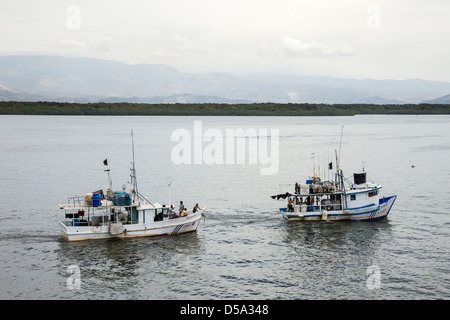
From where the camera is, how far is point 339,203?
46.5 metres

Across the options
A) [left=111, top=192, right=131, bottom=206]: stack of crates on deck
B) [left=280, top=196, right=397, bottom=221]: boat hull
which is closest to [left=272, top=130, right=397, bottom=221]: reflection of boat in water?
[left=280, top=196, right=397, bottom=221]: boat hull

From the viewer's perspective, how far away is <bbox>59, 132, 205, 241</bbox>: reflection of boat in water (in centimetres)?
3953

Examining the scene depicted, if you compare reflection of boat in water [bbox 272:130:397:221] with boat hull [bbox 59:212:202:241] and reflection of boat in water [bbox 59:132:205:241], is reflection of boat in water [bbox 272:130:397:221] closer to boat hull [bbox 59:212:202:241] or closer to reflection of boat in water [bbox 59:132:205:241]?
boat hull [bbox 59:212:202:241]

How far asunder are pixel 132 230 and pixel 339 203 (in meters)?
18.8

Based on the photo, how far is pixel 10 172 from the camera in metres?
77.7

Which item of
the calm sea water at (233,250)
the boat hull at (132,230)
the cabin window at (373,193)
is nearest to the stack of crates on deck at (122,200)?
the boat hull at (132,230)

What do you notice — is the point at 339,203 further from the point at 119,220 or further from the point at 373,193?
the point at 119,220

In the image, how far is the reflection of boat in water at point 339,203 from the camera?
151 ft

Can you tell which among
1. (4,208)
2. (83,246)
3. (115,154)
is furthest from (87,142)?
(83,246)

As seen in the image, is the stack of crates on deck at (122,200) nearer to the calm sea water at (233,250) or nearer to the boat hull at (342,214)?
the calm sea water at (233,250)

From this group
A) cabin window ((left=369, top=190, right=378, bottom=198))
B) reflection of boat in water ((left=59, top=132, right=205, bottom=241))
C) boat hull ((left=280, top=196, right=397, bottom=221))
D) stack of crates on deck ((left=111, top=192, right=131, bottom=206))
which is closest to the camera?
reflection of boat in water ((left=59, top=132, right=205, bottom=241))

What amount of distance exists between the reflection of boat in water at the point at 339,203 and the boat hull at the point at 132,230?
32.4ft

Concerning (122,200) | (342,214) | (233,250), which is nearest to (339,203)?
(342,214)
